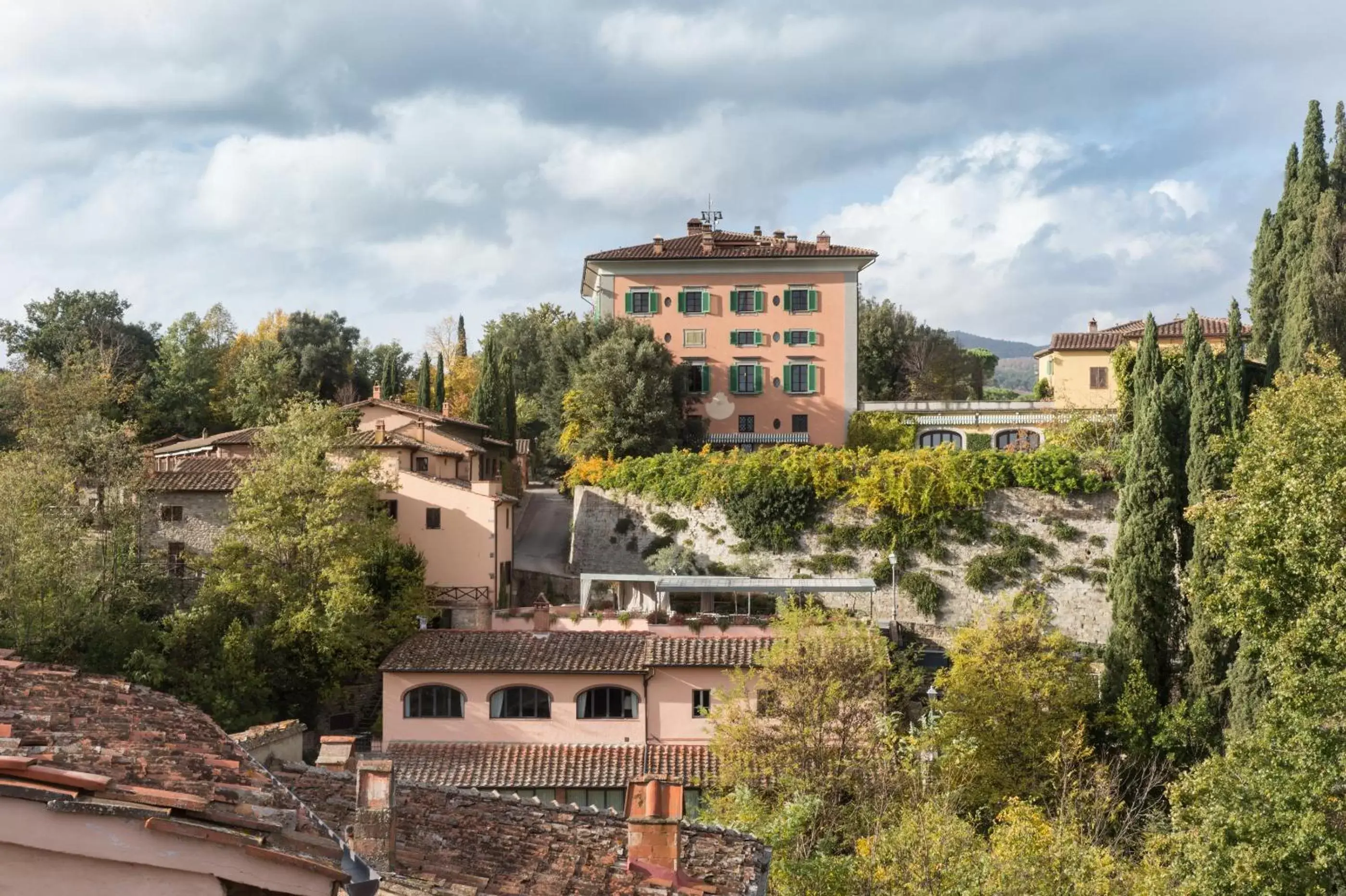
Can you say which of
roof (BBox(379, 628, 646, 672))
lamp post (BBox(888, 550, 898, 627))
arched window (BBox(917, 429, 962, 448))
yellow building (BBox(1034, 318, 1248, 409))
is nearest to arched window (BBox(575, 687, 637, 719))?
roof (BBox(379, 628, 646, 672))

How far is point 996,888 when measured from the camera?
16.0 meters

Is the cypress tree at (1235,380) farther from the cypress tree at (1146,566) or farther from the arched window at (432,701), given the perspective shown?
the arched window at (432,701)

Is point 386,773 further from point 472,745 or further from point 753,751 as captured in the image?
point 472,745

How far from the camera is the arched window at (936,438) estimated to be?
48.0 meters

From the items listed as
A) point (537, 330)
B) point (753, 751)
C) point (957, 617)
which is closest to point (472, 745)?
point (753, 751)

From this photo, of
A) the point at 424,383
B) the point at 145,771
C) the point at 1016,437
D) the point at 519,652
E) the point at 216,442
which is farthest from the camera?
the point at 424,383

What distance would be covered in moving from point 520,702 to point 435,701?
2058mm

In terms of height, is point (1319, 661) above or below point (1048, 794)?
above

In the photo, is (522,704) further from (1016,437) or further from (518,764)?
(1016,437)

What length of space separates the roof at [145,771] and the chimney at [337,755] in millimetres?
6546

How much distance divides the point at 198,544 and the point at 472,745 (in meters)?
12.3

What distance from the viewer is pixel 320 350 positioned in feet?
192

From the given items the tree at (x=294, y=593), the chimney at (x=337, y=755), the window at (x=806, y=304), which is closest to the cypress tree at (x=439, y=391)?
the window at (x=806, y=304)

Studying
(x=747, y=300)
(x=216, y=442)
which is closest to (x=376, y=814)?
(x=216, y=442)
